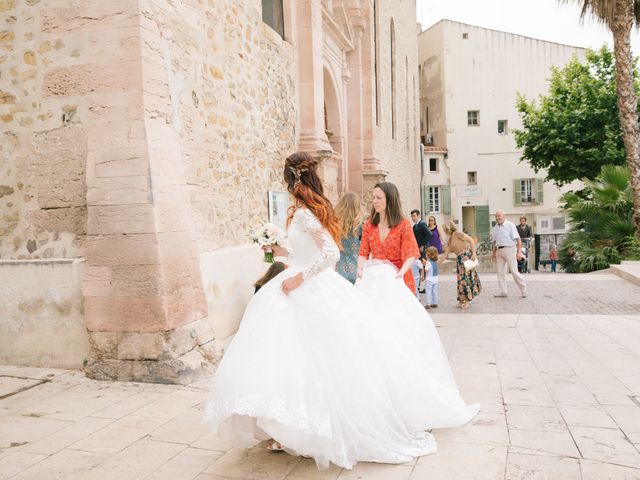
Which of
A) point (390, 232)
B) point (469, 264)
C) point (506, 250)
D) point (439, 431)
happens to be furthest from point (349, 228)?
point (506, 250)

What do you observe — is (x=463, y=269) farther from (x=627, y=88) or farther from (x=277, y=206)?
(x=627, y=88)

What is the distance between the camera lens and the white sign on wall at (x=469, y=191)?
32812 millimetres

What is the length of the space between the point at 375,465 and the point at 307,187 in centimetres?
167

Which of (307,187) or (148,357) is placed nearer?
(307,187)

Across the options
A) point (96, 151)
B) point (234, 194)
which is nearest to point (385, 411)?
point (96, 151)

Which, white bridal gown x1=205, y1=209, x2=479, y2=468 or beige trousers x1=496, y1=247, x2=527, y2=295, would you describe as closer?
white bridal gown x1=205, y1=209, x2=479, y2=468

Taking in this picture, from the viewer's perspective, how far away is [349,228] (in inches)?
264

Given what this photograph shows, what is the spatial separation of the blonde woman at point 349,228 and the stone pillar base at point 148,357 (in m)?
2.30

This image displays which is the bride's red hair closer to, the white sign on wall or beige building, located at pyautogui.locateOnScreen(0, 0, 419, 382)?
beige building, located at pyautogui.locateOnScreen(0, 0, 419, 382)

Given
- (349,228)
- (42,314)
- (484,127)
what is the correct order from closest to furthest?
(42,314) → (349,228) → (484,127)

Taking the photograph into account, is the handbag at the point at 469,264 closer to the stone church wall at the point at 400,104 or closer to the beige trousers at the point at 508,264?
the beige trousers at the point at 508,264

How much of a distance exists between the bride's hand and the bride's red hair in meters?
0.35

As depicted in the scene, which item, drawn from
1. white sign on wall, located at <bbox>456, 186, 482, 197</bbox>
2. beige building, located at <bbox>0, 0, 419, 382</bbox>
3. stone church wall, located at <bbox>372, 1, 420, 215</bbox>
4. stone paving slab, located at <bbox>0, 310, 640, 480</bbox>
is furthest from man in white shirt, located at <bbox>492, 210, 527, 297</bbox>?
white sign on wall, located at <bbox>456, 186, 482, 197</bbox>

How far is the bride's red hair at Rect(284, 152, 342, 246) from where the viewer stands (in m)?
3.36
